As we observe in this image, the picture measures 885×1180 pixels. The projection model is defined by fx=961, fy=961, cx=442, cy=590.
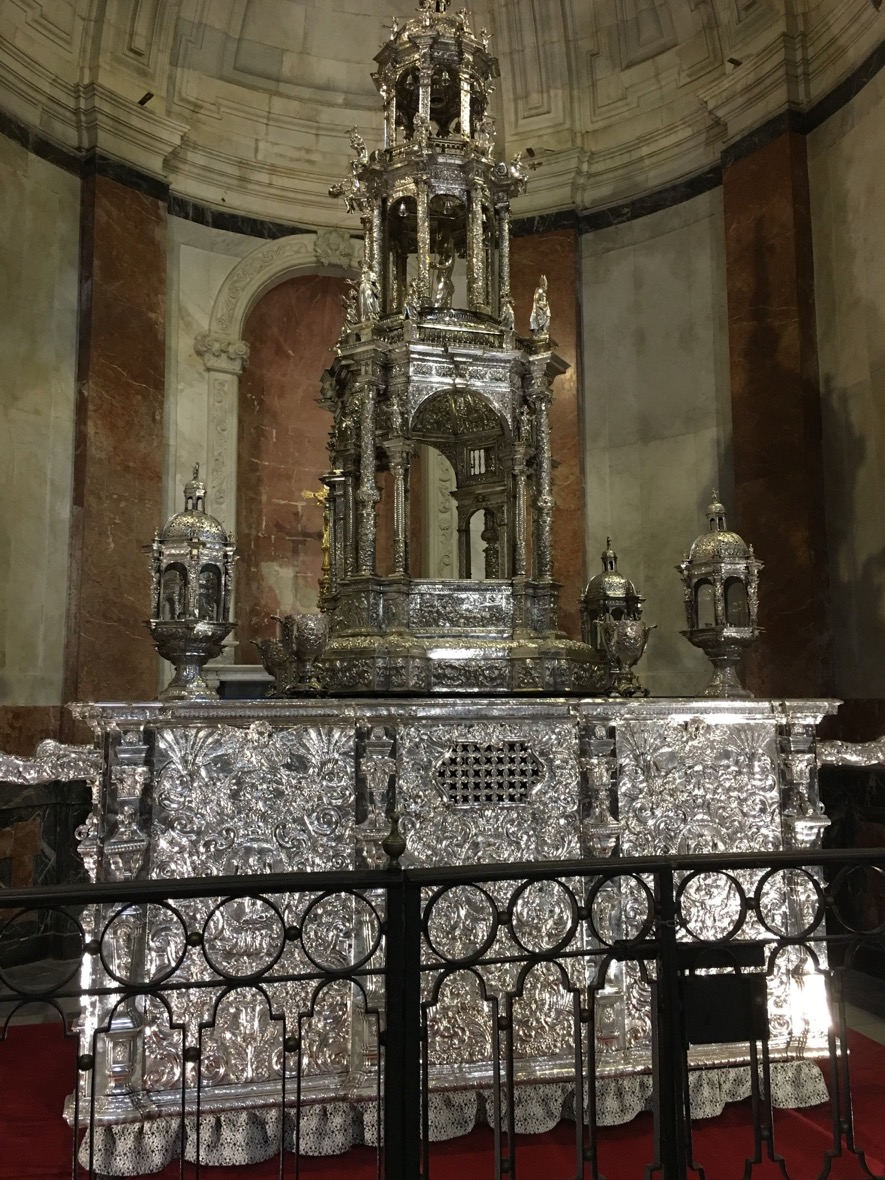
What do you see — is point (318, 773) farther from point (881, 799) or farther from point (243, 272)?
point (243, 272)

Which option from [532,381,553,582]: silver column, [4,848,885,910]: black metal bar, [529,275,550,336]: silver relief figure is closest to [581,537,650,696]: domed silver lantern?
[532,381,553,582]: silver column

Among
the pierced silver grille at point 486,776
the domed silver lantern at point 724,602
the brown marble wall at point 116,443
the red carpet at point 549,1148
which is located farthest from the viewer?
the brown marble wall at point 116,443

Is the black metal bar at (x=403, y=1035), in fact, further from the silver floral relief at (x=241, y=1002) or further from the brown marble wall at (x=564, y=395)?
the brown marble wall at (x=564, y=395)

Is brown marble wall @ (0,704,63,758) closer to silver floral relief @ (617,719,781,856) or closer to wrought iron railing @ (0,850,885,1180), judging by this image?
wrought iron railing @ (0,850,885,1180)

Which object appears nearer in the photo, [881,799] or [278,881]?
[278,881]

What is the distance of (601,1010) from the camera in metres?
4.63

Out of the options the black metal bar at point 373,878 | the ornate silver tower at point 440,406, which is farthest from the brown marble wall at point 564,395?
the black metal bar at point 373,878

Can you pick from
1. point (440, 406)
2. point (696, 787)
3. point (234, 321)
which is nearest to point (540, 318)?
point (440, 406)

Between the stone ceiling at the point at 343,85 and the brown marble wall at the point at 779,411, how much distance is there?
705 millimetres

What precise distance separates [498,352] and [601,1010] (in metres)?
3.57

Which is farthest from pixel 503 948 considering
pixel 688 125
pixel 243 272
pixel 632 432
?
pixel 688 125

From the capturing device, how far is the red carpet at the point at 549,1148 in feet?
12.8

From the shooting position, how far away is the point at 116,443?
7930 millimetres

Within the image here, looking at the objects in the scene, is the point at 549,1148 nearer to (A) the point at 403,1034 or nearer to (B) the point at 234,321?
(A) the point at 403,1034
